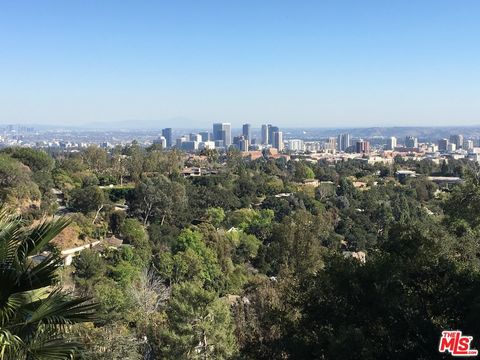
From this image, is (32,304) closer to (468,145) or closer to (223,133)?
(468,145)

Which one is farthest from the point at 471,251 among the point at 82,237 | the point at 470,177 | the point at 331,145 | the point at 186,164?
the point at 331,145

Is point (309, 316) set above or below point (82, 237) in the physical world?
above

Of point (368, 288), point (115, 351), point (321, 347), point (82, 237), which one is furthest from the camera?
point (82, 237)

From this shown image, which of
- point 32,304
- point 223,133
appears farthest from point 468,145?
point 32,304

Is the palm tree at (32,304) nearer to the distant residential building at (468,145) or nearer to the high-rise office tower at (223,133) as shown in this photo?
the distant residential building at (468,145)

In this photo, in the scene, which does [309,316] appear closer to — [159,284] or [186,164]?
[159,284]

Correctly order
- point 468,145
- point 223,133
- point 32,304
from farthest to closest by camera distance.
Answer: point 223,133, point 468,145, point 32,304

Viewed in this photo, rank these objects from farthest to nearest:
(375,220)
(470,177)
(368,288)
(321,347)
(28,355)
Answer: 1. (375,220)
2. (470,177)
3. (368,288)
4. (321,347)
5. (28,355)

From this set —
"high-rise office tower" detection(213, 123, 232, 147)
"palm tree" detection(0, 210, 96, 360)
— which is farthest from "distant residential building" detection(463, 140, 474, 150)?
"palm tree" detection(0, 210, 96, 360)
